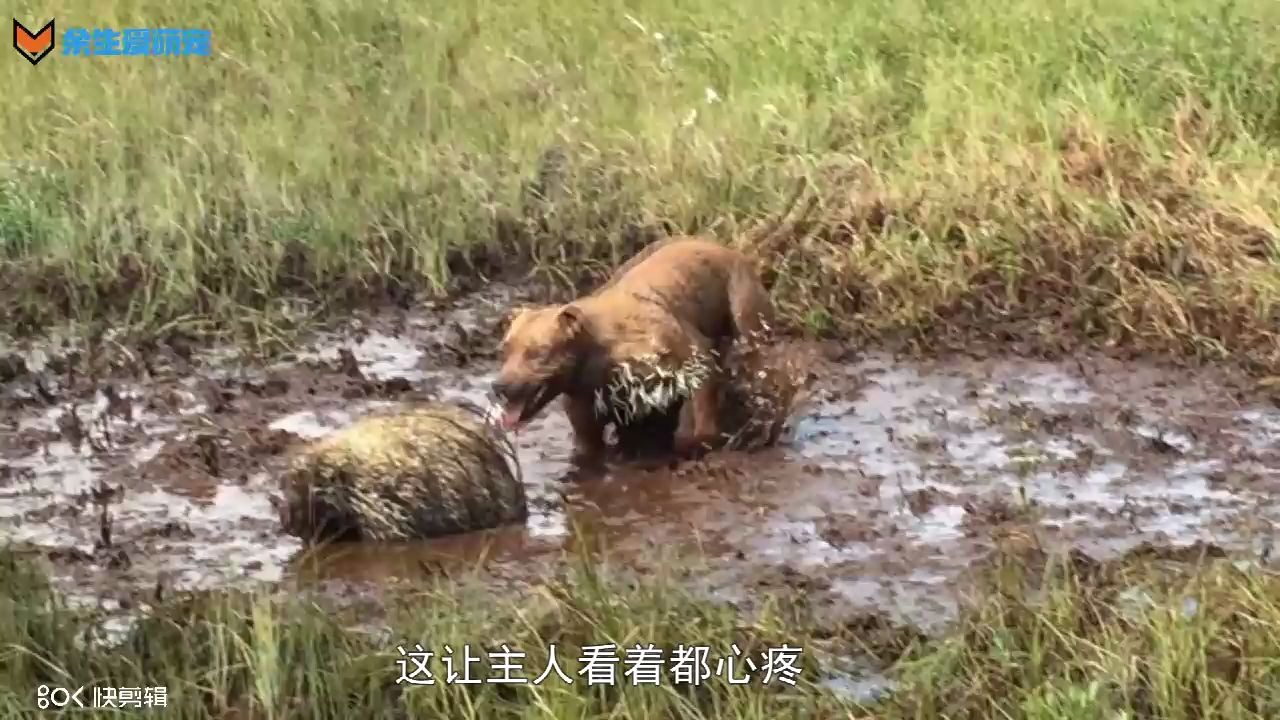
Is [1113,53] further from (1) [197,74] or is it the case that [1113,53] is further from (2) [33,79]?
(2) [33,79]

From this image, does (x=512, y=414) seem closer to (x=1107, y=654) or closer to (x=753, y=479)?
(x=753, y=479)

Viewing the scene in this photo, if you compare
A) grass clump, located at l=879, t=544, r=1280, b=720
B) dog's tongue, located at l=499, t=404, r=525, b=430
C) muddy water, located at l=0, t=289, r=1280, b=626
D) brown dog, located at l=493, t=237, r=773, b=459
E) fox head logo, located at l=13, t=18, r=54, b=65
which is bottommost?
muddy water, located at l=0, t=289, r=1280, b=626

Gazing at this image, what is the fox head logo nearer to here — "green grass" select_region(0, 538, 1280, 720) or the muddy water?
the muddy water

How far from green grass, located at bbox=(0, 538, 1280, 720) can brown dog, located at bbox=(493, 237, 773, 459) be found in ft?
3.67

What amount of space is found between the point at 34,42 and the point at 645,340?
136 inches

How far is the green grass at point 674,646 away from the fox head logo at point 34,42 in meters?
3.81

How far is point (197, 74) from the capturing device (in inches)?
298

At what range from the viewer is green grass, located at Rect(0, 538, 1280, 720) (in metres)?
3.33

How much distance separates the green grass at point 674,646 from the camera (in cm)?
333

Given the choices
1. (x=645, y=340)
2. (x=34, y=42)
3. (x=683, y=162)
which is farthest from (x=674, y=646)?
(x=34, y=42)

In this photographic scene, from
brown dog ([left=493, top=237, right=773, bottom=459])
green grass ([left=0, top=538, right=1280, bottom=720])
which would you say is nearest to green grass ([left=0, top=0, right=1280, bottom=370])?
brown dog ([left=493, top=237, right=773, bottom=459])

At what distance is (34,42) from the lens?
23.4 ft

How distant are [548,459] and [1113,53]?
3835 mm

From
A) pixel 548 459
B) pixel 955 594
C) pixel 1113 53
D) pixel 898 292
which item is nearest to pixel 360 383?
pixel 548 459
